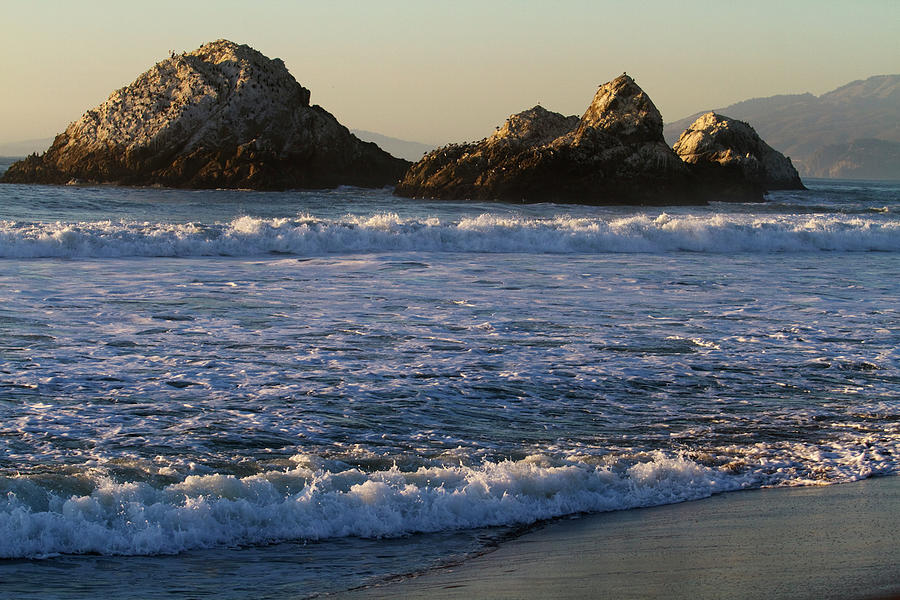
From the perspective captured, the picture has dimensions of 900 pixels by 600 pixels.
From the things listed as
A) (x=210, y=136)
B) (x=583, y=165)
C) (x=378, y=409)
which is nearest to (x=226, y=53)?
(x=210, y=136)

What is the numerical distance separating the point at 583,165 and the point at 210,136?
2199cm

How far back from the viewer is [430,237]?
74.7 ft

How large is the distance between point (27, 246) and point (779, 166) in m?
62.2

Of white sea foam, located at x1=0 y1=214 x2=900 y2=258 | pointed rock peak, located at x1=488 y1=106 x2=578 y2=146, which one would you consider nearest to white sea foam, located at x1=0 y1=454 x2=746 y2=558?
white sea foam, located at x1=0 y1=214 x2=900 y2=258

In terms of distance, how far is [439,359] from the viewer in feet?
29.0

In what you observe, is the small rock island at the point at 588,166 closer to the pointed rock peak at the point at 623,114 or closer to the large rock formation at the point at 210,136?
the pointed rock peak at the point at 623,114

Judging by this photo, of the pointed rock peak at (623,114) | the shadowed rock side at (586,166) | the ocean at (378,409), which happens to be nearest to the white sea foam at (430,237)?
the ocean at (378,409)

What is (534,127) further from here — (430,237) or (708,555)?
(708,555)

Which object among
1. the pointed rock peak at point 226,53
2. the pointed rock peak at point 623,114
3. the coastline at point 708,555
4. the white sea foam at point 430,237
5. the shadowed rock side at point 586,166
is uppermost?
the pointed rock peak at point 226,53

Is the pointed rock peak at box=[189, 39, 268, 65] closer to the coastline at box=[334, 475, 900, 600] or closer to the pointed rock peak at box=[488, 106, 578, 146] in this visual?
the pointed rock peak at box=[488, 106, 578, 146]

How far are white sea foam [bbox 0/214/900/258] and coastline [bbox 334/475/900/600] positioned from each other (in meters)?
15.7

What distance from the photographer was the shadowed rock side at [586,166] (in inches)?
1866

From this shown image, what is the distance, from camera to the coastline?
3887mm

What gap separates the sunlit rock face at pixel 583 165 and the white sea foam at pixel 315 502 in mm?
41482
